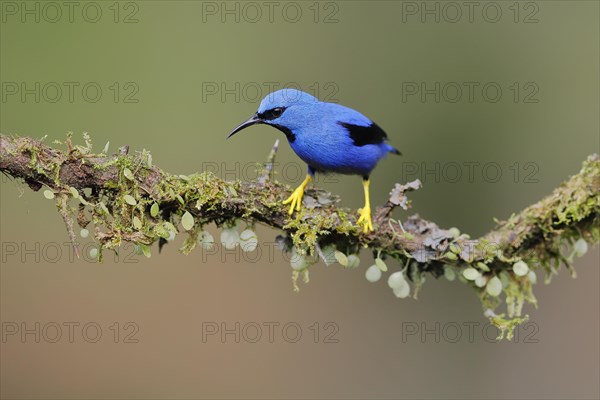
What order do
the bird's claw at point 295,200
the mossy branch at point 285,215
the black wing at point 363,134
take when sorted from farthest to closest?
the black wing at point 363,134 < the bird's claw at point 295,200 < the mossy branch at point 285,215

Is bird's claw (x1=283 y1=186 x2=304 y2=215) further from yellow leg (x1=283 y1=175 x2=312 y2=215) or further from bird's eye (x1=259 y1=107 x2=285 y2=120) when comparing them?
bird's eye (x1=259 y1=107 x2=285 y2=120)

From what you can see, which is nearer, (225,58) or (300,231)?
(300,231)

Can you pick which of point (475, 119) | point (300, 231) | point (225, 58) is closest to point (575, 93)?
point (475, 119)

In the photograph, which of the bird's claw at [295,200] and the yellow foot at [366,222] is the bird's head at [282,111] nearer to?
the bird's claw at [295,200]

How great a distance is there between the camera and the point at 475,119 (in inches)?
314

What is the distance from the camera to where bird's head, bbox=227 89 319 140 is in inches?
163

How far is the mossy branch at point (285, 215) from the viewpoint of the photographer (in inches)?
121

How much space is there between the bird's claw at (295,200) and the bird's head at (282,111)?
69cm

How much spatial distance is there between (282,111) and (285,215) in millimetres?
937

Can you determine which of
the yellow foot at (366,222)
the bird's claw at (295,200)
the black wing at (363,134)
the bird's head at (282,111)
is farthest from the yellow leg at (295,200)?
the black wing at (363,134)

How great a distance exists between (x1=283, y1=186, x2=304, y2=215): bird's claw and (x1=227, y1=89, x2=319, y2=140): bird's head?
2.26 ft

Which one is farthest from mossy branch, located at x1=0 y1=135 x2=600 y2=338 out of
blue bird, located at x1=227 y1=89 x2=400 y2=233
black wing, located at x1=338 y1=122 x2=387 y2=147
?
black wing, located at x1=338 y1=122 x2=387 y2=147

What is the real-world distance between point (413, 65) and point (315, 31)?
1.15 meters

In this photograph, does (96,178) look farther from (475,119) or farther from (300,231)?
(475,119)
